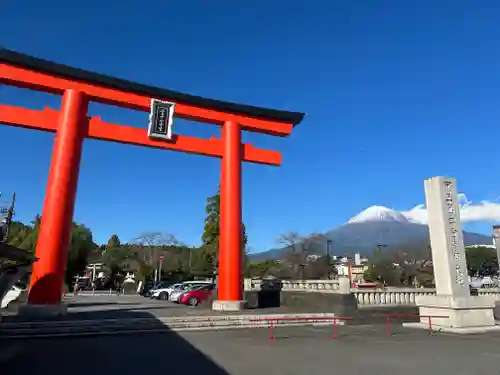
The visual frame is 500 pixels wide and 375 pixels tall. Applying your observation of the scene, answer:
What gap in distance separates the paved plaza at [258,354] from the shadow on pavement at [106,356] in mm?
15

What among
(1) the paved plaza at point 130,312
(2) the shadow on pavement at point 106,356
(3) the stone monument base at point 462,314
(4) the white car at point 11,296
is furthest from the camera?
(4) the white car at point 11,296

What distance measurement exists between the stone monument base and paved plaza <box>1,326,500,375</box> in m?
0.80

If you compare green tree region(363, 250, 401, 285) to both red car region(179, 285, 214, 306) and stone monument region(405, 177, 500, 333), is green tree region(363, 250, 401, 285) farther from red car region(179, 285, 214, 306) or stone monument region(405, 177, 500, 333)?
stone monument region(405, 177, 500, 333)

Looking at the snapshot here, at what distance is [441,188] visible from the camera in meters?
12.2

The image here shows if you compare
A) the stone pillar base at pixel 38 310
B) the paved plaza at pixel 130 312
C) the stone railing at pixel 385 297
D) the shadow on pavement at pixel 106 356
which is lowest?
the shadow on pavement at pixel 106 356

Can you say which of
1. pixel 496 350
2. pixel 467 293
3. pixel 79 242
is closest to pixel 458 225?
pixel 467 293

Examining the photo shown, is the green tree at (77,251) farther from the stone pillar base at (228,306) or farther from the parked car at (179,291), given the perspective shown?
the stone pillar base at (228,306)

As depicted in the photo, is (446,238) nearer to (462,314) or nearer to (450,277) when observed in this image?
(450,277)

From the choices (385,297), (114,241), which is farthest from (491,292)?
(114,241)

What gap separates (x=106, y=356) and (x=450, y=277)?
1001 cm

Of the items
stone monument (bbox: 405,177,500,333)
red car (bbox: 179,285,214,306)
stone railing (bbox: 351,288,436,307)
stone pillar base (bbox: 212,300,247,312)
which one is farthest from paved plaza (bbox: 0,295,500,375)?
red car (bbox: 179,285,214,306)

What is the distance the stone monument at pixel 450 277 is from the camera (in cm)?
1115

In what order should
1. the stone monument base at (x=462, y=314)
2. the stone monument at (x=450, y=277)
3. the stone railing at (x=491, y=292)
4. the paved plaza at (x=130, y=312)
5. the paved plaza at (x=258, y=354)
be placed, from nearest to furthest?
the paved plaza at (x=258, y=354) < the stone monument base at (x=462, y=314) < the stone monument at (x=450, y=277) < the paved plaza at (x=130, y=312) < the stone railing at (x=491, y=292)

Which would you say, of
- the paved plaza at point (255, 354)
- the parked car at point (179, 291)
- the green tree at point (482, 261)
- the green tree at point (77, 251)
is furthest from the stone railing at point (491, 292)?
the green tree at point (482, 261)
